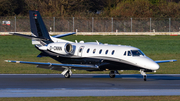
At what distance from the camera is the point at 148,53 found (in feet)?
151

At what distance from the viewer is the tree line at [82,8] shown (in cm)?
8275

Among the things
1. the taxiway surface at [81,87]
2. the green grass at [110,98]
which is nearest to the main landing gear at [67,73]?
the taxiway surface at [81,87]

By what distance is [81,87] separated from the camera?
2039 cm

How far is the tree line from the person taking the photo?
271 ft

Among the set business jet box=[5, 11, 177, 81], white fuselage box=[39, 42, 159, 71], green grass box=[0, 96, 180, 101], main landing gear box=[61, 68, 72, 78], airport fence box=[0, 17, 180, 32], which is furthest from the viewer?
airport fence box=[0, 17, 180, 32]

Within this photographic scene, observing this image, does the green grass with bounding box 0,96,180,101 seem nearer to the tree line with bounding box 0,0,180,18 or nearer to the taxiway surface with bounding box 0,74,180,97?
the taxiway surface with bounding box 0,74,180,97

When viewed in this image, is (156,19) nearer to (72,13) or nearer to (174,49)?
(72,13)

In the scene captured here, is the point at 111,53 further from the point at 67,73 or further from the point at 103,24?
the point at 103,24

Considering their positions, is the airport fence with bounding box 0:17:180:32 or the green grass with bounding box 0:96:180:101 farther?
the airport fence with bounding box 0:17:180:32

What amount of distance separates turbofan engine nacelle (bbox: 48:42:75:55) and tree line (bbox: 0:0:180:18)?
55016 mm

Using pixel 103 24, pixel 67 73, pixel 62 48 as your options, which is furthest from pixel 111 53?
pixel 103 24

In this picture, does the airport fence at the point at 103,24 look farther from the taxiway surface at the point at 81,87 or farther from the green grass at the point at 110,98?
the green grass at the point at 110,98

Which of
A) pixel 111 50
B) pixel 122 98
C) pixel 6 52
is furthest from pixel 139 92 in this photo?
pixel 6 52

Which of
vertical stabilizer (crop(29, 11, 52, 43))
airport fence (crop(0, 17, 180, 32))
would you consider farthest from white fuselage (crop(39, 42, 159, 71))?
airport fence (crop(0, 17, 180, 32))
